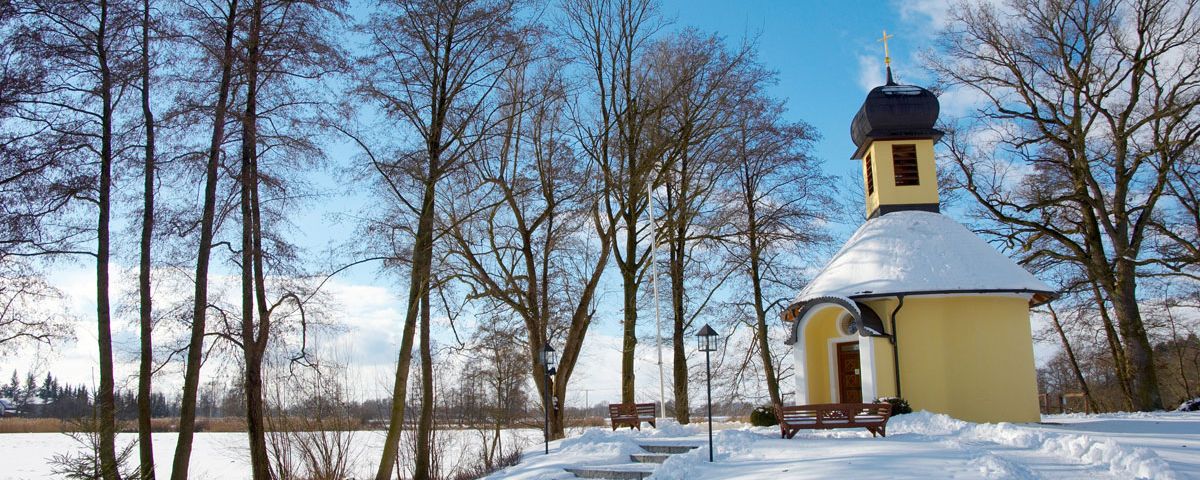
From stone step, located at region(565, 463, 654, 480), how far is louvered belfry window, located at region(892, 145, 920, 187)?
37.2ft

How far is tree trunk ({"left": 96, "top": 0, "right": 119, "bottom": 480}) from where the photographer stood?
11781 millimetres

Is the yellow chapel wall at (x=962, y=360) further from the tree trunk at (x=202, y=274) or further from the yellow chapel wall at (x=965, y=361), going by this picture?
the tree trunk at (x=202, y=274)

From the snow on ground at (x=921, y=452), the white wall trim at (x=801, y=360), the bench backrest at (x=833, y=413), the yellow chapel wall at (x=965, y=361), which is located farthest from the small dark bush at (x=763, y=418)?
the bench backrest at (x=833, y=413)

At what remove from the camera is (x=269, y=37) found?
14.5 meters

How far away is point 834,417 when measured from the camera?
555 inches

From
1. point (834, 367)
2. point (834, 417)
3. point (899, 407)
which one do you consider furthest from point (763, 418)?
point (834, 417)

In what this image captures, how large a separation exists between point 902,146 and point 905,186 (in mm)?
1027

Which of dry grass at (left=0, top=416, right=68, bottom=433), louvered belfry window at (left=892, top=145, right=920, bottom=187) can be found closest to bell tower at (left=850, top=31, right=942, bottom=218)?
louvered belfry window at (left=892, top=145, right=920, bottom=187)

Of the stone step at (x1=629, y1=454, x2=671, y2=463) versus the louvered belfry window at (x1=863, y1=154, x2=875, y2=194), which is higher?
the louvered belfry window at (x1=863, y1=154, x2=875, y2=194)

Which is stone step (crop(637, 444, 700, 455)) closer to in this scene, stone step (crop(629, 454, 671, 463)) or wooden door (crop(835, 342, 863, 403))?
stone step (crop(629, 454, 671, 463))

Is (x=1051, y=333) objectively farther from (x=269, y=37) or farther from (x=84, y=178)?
(x=84, y=178)

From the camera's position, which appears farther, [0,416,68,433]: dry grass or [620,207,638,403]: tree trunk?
[0,416,68,433]: dry grass

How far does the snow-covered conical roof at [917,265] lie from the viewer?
17.1 meters

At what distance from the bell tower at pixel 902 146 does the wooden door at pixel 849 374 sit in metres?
3.89
